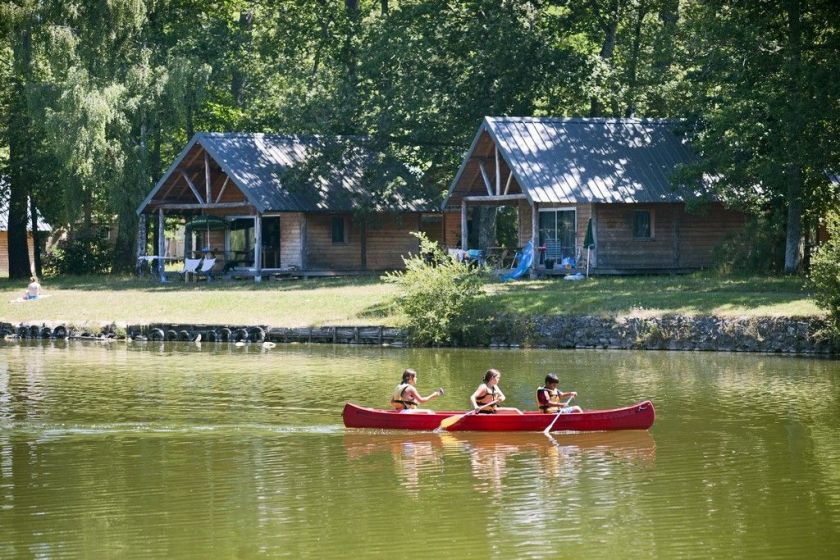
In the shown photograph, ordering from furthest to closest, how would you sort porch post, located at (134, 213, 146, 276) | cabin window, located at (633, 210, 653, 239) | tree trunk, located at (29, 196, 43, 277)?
tree trunk, located at (29, 196, 43, 277)
porch post, located at (134, 213, 146, 276)
cabin window, located at (633, 210, 653, 239)

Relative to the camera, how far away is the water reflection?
18516 mm

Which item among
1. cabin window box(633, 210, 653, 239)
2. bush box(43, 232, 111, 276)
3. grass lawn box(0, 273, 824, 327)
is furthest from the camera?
bush box(43, 232, 111, 276)

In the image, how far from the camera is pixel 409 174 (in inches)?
2071

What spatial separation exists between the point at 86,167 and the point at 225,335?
1338 cm

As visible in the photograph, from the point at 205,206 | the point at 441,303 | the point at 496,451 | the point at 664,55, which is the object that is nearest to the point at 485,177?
the point at 205,206

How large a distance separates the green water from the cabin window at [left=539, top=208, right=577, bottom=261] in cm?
1661

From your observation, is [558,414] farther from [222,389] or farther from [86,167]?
[86,167]

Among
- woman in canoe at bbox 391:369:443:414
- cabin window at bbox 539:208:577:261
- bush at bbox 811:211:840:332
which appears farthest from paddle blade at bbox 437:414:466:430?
cabin window at bbox 539:208:577:261

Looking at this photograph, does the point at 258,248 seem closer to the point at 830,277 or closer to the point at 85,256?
the point at 85,256

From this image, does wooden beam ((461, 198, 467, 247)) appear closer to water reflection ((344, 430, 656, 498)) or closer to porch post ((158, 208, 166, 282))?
porch post ((158, 208, 166, 282))

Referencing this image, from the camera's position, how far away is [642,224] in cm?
4738

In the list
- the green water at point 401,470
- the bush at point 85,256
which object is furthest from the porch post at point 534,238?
the bush at point 85,256

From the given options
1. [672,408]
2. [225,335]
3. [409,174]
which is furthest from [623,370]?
[409,174]

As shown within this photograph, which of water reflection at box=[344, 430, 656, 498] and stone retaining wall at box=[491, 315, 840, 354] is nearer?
water reflection at box=[344, 430, 656, 498]
